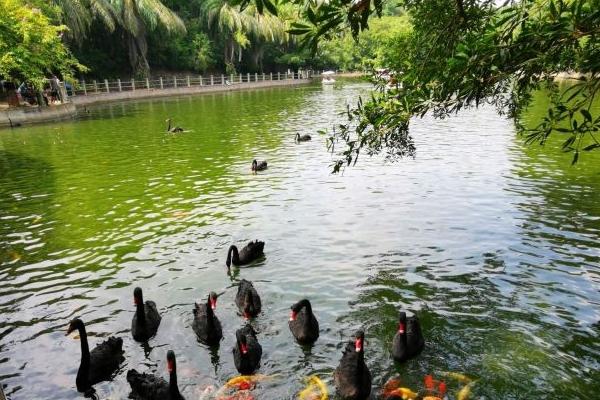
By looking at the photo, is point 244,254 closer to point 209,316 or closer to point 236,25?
point 209,316

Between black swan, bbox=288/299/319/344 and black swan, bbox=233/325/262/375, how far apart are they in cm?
72

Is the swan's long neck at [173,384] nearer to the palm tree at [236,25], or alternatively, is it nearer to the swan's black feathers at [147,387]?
the swan's black feathers at [147,387]

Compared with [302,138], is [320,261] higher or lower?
lower

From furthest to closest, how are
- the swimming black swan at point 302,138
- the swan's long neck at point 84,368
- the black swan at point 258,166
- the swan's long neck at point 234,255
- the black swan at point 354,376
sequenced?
1. the swimming black swan at point 302,138
2. the black swan at point 258,166
3. the swan's long neck at point 234,255
4. the swan's long neck at point 84,368
5. the black swan at point 354,376

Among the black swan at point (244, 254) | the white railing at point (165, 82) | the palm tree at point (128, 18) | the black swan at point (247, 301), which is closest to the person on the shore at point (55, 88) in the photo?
the white railing at point (165, 82)

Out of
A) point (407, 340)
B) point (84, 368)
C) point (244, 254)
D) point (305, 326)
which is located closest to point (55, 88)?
point (244, 254)

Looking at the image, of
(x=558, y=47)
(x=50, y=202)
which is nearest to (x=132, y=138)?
(x=50, y=202)

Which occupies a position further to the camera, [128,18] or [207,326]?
[128,18]

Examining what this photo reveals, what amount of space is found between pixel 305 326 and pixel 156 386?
2.52m

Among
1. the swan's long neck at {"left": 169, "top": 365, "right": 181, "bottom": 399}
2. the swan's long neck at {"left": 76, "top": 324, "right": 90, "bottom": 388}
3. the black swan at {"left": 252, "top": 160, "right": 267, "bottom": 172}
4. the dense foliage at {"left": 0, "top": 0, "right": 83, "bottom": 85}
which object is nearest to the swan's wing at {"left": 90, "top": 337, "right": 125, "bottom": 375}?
the swan's long neck at {"left": 76, "top": 324, "right": 90, "bottom": 388}

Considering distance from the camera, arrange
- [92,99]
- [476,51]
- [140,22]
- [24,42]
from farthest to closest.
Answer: [140,22] < [92,99] < [24,42] < [476,51]

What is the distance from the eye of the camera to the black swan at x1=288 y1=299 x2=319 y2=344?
8.18m

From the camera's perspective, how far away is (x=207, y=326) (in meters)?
8.22

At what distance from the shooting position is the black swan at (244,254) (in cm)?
1090
